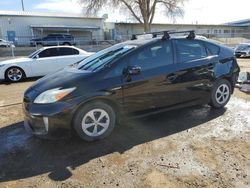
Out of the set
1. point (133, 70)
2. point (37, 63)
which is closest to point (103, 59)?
point (133, 70)

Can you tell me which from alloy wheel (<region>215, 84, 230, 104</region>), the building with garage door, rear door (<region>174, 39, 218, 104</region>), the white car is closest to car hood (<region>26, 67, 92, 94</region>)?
rear door (<region>174, 39, 218, 104</region>)

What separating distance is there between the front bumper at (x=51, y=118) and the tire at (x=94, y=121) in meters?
0.15

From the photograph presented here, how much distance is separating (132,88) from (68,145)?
4.35 ft

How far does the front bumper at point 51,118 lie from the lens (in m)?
3.73

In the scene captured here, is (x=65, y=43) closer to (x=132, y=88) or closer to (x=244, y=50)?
(x=244, y=50)

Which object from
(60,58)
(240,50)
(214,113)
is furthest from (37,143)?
(240,50)

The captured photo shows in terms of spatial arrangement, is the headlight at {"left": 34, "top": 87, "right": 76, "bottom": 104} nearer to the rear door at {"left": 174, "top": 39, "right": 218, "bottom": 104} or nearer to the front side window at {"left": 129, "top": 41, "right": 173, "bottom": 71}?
the front side window at {"left": 129, "top": 41, "right": 173, "bottom": 71}

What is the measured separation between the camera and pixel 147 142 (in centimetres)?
404

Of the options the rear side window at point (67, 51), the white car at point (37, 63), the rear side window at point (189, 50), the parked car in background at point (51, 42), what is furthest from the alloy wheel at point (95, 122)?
the parked car in background at point (51, 42)

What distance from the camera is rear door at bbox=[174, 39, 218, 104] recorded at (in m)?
4.75

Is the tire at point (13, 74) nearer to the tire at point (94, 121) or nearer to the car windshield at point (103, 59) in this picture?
the car windshield at point (103, 59)

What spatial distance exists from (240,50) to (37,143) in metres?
18.4

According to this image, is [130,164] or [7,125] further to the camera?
[7,125]

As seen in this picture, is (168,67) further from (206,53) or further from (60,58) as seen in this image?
(60,58)
